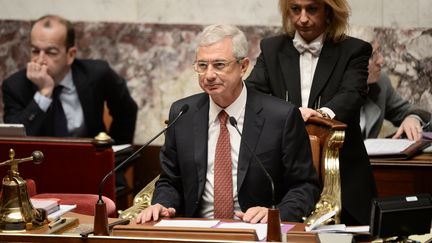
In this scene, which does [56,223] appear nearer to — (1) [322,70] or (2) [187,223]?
(2) [187,223]

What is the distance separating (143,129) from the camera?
6.29m

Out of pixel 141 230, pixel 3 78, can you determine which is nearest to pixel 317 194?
pixel 141 230

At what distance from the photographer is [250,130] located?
12.4ft

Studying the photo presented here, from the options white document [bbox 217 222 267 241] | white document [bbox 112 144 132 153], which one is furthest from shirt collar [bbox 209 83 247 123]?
white document [bbox 112 144 132 153]

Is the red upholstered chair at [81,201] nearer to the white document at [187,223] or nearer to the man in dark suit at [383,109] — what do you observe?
the white document at [187,223]

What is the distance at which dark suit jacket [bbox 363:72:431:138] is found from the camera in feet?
18.5

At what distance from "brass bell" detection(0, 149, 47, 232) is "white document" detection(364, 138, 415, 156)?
2.46 meters

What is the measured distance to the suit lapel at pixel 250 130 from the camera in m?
3.70

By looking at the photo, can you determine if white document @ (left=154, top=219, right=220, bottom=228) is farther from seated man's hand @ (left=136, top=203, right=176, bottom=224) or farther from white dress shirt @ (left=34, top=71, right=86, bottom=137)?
white dress shirt @ (left=34, top=71, right=86, bottom=137)

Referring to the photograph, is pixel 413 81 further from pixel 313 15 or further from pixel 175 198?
pixel 175 198

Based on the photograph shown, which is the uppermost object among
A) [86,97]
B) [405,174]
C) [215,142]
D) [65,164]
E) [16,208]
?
[86,97]

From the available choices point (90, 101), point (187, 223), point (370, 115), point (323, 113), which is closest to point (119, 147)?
point (90, 101)

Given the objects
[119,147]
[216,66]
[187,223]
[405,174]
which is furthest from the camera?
[119,147]

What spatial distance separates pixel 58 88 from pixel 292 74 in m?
2.14
